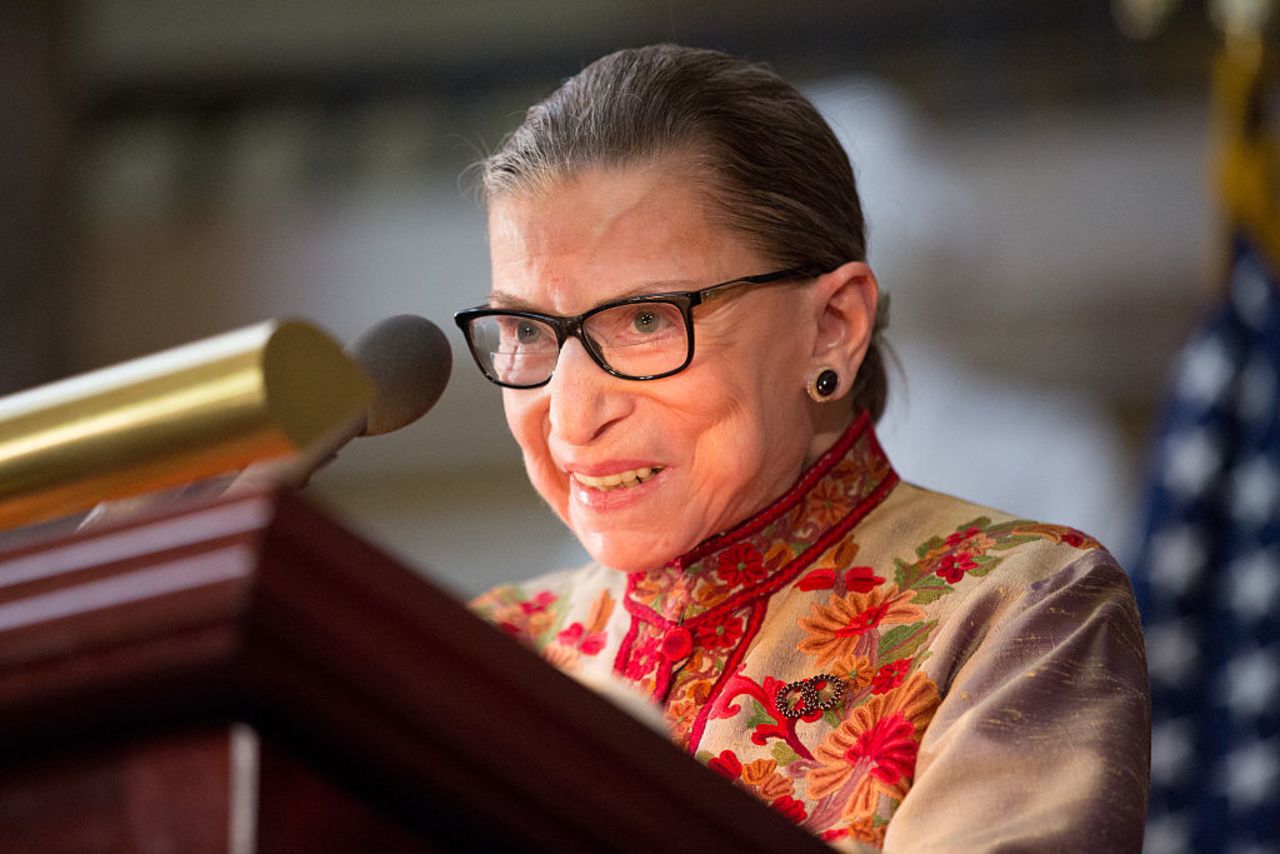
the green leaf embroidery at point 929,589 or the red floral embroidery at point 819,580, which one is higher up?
the green leaf embroidery at point 929,589

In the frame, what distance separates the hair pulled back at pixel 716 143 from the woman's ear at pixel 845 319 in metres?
0.02

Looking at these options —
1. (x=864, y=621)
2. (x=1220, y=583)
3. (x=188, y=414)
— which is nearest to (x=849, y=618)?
(x=864, y=621)

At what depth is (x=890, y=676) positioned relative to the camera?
1.16m

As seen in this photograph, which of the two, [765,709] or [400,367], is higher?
[400,367]

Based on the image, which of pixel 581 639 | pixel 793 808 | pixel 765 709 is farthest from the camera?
pixel 581 639

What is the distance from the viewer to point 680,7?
8125mm

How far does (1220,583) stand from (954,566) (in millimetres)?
1982

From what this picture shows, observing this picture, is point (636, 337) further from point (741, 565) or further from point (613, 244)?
point (741, 565)

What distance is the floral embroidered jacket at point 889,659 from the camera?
3.11 feet

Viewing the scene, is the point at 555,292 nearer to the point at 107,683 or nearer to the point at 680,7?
the point at 107,683

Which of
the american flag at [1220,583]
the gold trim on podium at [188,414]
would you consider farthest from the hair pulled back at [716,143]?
the american flag at [1220,583]

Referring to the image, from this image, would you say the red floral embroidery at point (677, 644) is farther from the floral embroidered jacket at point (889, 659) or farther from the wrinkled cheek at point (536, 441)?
the wrinkled cheek at point (536, 441)

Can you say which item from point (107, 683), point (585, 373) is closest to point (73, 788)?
point (107, 683)

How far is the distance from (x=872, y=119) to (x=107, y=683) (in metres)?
7.01
